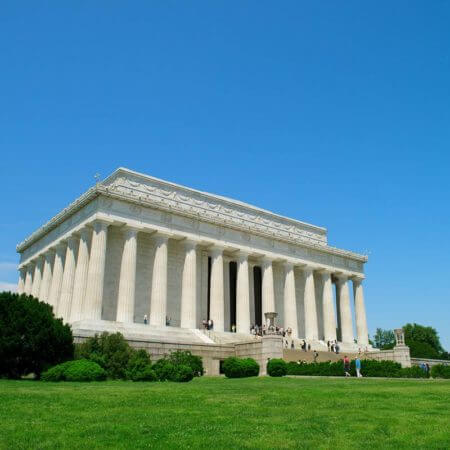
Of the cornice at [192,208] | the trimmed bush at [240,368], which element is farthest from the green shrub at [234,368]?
the cornice at [192,208]

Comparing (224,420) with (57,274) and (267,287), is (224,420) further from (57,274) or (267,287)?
(267,287)

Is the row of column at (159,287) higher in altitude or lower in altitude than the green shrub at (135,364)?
higher

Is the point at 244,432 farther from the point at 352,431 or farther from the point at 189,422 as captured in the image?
the point at 352,431

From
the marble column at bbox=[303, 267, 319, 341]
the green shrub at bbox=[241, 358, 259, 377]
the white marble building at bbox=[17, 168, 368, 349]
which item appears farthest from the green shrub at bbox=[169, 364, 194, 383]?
the marble column at bbox=[303, 267, 319, 341]

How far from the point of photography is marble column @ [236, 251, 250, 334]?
55716 mm

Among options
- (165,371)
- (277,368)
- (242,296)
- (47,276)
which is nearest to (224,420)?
(165,371)

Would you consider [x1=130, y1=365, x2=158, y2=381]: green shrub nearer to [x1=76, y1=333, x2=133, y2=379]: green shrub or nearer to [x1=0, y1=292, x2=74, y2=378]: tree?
[x1=76, y1=333, x2=133, y2=379]: green shrub

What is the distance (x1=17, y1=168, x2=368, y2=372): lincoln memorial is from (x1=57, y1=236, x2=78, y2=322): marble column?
11 cm

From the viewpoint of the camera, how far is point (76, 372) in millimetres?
28266

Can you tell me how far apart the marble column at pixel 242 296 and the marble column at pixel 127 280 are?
1272 cm

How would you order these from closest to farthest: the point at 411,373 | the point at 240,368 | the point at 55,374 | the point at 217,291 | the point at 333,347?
the point at 55,374 → the point at 240,368 → the point at 411,373 → the point at 217,291 → the point at 333,347

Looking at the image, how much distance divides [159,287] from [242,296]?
11011 mm

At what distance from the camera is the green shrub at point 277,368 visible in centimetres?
3441

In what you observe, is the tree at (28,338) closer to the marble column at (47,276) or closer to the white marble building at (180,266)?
the white marble building at (180,266)
